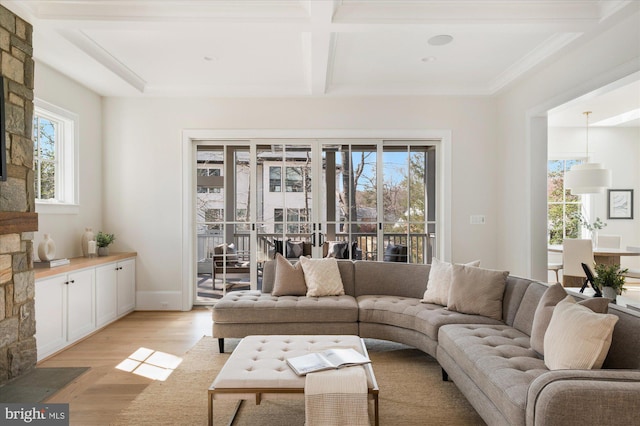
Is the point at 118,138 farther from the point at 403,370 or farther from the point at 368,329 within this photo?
the point at 403,370

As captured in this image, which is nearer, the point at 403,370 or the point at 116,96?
the point at 403,370

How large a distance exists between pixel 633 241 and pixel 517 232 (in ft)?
13.3

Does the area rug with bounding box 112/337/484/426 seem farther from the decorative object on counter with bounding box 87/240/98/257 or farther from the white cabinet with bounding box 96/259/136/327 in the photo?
the decorative object on counter with bounding box 87/240/98/257

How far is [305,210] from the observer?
536cm

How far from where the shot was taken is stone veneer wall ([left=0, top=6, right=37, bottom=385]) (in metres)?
2.93

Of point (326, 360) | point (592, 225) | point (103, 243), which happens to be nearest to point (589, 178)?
point (592, 225)

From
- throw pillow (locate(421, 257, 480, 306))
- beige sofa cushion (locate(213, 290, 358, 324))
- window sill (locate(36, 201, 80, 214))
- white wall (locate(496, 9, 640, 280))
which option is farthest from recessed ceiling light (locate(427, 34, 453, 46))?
window sill (locate(36, 201, 80, 214))

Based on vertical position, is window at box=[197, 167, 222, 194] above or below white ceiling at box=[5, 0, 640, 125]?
below

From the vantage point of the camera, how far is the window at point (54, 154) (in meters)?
4.19

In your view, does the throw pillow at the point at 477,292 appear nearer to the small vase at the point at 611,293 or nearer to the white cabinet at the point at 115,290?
the small vase at the point at 611,293

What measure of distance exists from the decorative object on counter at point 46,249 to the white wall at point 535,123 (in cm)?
505

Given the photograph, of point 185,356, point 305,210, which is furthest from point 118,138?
point 185,356

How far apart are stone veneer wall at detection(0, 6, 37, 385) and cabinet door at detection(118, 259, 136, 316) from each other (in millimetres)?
1601

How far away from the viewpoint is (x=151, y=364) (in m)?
3.34
